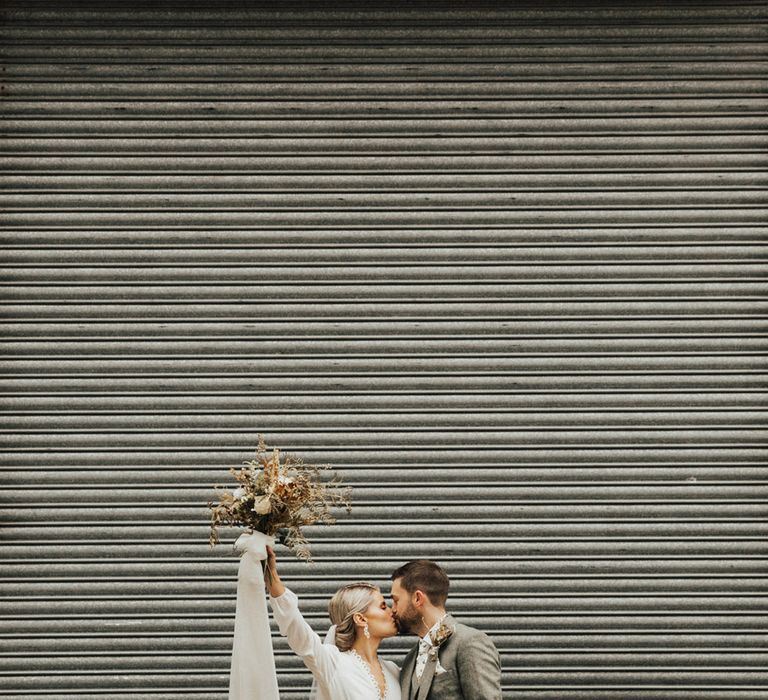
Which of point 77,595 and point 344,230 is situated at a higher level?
point 344,230

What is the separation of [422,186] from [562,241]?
1012 millimetres

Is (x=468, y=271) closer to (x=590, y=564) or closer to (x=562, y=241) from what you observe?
(x=562, y=241)

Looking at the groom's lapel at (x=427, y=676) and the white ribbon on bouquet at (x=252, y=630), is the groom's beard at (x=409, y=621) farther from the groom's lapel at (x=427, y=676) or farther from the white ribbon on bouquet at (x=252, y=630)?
the white ribbon on bouquet at (x=252, y=630)

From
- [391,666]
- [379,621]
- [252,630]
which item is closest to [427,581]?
[379,621]

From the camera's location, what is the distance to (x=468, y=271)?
5.69 m

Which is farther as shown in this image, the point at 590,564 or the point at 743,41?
the point at 743,41

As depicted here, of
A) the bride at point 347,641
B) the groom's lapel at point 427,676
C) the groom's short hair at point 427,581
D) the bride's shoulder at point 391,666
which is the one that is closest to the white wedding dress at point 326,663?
the bride at point 347,641

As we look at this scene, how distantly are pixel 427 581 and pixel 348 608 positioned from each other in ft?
1.55

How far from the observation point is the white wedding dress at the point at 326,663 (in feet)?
13.9

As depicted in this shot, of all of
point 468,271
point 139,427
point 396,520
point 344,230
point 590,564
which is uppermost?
point 344,230

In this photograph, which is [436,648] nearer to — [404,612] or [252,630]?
[404,612]

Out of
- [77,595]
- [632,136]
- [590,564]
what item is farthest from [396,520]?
[632,136]

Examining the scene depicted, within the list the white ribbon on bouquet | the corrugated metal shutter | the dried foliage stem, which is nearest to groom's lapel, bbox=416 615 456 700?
the corrugated metal shutter

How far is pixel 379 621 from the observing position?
190 inches
